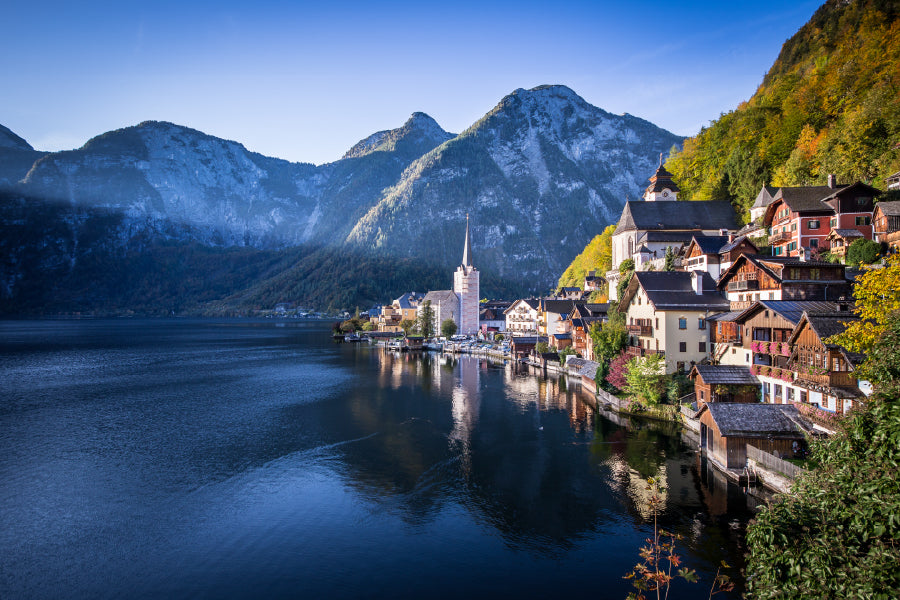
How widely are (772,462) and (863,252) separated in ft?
76.8

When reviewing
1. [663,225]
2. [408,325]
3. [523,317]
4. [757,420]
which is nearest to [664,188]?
[663,225]

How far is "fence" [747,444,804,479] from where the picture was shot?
2238 centimetres

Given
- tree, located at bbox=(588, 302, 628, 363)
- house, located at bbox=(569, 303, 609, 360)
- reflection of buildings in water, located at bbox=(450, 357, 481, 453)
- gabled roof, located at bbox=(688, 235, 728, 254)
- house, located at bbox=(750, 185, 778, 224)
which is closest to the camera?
reflection of buildings in water, located at bbox=(450, 357, 481, 453)

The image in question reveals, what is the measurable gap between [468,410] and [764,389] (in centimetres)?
2530

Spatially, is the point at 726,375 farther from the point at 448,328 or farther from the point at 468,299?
the point at 468,299

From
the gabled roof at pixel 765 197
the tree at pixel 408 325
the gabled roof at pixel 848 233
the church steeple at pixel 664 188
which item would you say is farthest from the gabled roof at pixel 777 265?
the tree at pixel 408 325

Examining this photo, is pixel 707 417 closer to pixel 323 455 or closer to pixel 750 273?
pixel 750 273

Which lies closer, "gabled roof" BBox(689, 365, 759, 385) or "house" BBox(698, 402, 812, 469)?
"house" BBox(698, 402, 812, 469)

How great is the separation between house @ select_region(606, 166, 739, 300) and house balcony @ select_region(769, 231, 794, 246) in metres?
15.6

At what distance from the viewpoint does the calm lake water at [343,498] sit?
19.7 m

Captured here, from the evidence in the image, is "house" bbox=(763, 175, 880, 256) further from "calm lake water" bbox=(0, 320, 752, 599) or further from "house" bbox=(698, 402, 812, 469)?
"house" bbox=(698, 402, 812, 469)

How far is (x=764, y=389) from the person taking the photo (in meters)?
32.0

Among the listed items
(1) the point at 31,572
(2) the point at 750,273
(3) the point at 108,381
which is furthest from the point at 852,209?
(3) the point at 108,381

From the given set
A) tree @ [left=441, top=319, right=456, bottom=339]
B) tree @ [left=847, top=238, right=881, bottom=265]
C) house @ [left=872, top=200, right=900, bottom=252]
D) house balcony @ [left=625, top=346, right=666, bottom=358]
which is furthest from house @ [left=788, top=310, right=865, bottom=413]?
tree @ [left=441, top=319, right=456, bottom=339]
